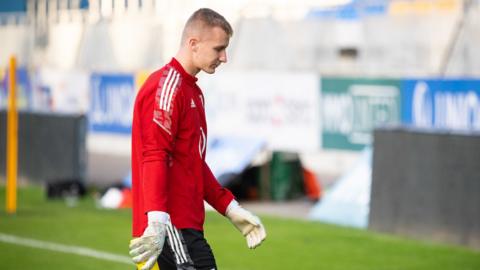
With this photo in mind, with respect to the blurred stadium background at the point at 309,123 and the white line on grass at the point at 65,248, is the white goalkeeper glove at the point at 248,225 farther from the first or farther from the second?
the white line on grass at the point at 65,248

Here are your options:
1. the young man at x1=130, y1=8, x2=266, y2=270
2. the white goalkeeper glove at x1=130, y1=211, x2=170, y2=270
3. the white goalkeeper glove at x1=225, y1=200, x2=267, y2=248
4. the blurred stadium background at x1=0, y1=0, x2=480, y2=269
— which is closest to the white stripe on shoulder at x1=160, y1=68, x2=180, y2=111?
the young man at x1=130, y1=8, x2=266, y2=270

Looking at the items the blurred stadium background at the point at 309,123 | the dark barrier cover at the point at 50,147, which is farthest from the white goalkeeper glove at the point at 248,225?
the dark barrier cover at the point at 50,147

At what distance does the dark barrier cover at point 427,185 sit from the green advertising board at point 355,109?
3.51 metres

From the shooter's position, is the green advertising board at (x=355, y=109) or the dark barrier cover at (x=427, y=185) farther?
the green advertising board at (x=355, y=109)

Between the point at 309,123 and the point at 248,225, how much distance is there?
39.3ft

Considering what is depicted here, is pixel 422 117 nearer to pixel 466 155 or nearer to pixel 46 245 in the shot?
pixel 466 155

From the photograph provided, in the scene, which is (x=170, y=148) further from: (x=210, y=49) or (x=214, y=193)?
(x=214, y=193)

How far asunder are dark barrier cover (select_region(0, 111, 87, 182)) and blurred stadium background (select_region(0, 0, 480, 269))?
0.02 m

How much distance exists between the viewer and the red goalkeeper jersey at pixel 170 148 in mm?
5652

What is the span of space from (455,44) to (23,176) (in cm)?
752

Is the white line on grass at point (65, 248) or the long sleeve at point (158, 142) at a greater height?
the long sleeve at point (158, 142)

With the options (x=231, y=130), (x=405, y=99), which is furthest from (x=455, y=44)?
(x=231, y=130)

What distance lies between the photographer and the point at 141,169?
575 cm

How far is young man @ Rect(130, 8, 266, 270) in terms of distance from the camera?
5645 millimetres
